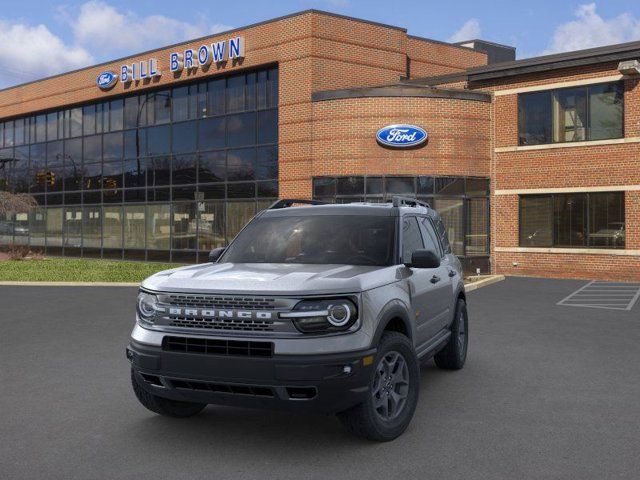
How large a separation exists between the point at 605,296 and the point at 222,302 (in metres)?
14.1

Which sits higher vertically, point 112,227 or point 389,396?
point 112,227

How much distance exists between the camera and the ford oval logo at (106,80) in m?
30.9

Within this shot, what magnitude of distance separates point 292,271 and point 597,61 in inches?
753

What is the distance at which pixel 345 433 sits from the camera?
545 centimetres

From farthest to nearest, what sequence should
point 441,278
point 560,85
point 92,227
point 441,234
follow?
point 92,227, point 560,85, point 441,234, point 441,278

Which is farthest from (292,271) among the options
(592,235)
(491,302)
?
(592,235)

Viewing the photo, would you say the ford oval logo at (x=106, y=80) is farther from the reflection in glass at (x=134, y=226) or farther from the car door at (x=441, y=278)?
the car door at (x=441, y=278)

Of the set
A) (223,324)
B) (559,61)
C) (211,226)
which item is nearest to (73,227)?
(211,226)

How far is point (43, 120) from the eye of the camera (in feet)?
119

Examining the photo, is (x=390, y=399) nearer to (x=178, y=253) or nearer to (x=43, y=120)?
(x=178, y=253)

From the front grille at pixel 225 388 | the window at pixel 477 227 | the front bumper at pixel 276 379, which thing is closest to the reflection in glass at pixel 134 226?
the window at pixel 477 227

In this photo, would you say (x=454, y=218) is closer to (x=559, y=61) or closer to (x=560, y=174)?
(x=560, y=174)

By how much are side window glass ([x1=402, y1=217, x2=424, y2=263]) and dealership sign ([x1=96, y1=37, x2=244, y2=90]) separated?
817 inches

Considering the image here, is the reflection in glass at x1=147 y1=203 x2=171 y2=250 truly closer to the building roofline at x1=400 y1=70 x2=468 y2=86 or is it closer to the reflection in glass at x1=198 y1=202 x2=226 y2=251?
the reflection in glass at x1=198 y1=202 x2=226 y2=251
